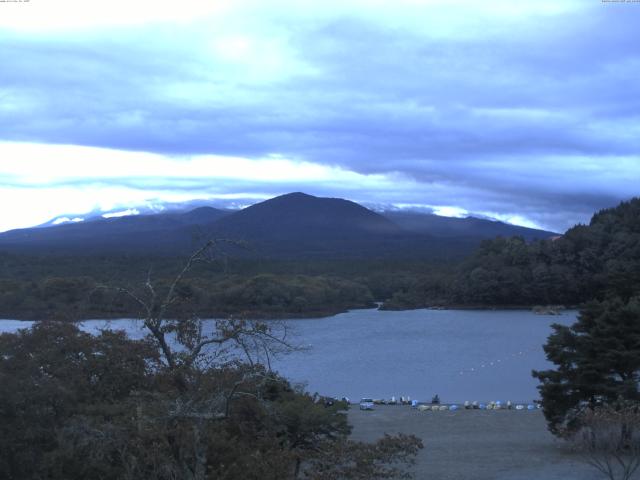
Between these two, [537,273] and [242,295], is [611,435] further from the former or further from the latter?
[537,273]

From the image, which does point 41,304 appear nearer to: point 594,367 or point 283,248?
point 594,367

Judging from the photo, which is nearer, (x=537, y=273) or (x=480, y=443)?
(x=480, y=443)

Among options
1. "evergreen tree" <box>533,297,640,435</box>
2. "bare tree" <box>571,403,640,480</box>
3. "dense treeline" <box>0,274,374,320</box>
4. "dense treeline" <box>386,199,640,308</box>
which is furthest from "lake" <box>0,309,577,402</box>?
"bare tree" <box>571,403,640,480</box>

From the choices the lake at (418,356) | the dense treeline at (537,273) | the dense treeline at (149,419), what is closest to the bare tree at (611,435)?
the dense treeline at (149,419)

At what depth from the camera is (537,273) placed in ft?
176

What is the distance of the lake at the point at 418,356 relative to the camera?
87.7ft

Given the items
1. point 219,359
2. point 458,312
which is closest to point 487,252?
point 458,312

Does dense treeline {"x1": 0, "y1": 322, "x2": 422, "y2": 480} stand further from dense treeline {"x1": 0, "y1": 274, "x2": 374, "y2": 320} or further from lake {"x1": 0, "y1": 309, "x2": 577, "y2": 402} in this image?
dense treeline {"x1": 0, "y1": 274, "x2": 374, "y2": 320}

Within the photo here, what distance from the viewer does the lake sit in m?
26.7

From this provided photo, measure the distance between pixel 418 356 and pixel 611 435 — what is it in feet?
70.3

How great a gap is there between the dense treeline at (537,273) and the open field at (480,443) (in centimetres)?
3106

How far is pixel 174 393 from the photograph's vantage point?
8109mm

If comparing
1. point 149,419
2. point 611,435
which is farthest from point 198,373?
point 611,435

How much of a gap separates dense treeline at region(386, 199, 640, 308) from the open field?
3106cm
